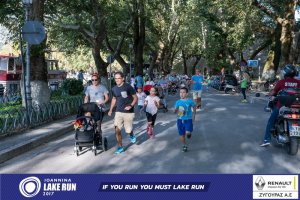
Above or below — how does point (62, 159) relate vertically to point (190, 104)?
below

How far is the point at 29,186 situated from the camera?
516 cm

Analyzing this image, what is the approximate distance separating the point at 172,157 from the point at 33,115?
5.85 metres

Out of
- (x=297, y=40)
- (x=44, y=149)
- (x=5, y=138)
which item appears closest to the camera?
(x=44, y=149)

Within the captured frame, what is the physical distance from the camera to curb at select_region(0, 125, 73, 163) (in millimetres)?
8138

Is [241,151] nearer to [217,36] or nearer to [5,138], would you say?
[5,138]

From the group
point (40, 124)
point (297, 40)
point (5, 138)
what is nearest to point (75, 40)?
point (297, 40)

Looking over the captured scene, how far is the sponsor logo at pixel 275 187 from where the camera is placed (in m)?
4.88

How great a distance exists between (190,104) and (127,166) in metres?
2.10

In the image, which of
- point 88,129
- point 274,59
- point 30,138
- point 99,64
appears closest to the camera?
point 88,129

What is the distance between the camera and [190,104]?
328 inches

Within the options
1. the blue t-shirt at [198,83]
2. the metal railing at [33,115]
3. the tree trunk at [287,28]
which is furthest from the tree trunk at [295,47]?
the metal railing at [33,115]

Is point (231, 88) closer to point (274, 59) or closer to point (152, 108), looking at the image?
point (274, 59)

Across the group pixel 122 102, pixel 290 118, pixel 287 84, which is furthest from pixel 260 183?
pixel 122 102

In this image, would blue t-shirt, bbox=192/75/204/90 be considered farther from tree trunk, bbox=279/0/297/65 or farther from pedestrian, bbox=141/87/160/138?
tree trunk, bbox=279/0/297/65
